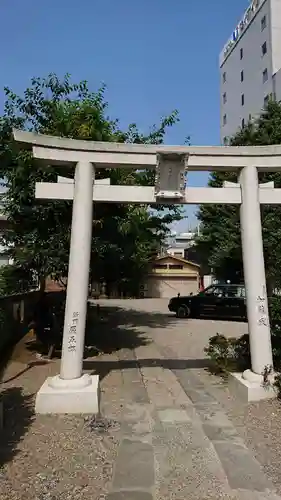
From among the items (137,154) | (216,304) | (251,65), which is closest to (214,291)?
(216,304)

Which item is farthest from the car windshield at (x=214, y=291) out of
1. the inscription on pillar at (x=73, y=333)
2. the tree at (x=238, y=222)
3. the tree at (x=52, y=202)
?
the inscription on pillar at (x=73, y=333)

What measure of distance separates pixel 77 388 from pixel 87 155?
3.51 metres

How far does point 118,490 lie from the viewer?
3.75m

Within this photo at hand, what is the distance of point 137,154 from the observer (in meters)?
6.65

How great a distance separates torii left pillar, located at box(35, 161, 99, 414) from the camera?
5805 mm

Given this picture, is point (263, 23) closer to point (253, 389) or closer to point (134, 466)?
point (253, 389)

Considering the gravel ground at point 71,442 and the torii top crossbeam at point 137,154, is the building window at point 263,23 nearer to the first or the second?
the torii top crossbeam at point 137,154

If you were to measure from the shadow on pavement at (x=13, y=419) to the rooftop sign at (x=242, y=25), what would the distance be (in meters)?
40.4

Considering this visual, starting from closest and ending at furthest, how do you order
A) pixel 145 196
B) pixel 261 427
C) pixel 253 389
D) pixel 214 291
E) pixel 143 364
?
pixel 261 427 < pixel 253 389 < pixel 145 196 < pixel 143 364 < pixel 214 291

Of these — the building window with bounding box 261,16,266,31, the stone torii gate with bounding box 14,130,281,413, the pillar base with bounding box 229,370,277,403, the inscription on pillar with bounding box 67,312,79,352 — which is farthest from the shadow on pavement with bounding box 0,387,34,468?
the building window with bounding box 261,16,266,31

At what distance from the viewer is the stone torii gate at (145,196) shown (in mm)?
6156

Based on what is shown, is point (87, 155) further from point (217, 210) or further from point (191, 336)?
point (217, 210)

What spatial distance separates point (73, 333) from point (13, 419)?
4.58ft

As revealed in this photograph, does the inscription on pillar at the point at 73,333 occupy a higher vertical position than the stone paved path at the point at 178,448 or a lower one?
higher
